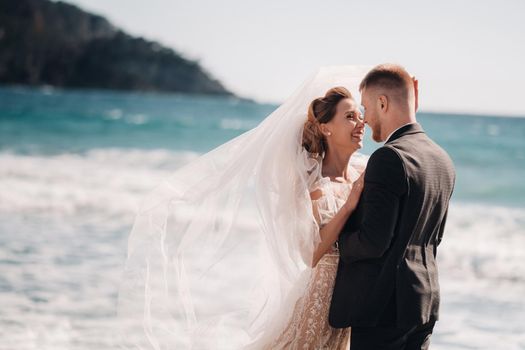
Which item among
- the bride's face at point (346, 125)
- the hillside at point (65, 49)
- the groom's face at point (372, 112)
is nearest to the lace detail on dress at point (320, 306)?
the bride's face at point (346, 125)

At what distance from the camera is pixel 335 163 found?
3.83 m

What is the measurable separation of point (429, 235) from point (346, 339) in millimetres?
878

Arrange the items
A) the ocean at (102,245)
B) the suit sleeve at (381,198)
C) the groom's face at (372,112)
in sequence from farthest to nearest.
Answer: the ocean at (102,245)
the groom's face at (372,112)
the suit sleeve at (381,198)

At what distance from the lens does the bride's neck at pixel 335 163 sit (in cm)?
381

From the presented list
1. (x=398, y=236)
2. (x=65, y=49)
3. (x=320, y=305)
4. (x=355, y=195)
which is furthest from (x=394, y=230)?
(x=65, y=49)

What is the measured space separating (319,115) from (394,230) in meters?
0.95

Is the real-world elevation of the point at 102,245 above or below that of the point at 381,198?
below

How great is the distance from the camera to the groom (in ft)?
9.64

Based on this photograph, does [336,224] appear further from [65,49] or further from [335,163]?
[65,49]

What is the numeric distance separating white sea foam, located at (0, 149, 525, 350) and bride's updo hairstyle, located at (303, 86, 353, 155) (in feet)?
9.88

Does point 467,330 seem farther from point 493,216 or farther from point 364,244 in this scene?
point 493,216

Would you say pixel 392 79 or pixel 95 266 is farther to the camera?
pixel 95 266

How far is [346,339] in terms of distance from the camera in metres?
3.69

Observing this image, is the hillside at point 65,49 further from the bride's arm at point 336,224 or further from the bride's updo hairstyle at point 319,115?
the bride's arm at point 336,224
